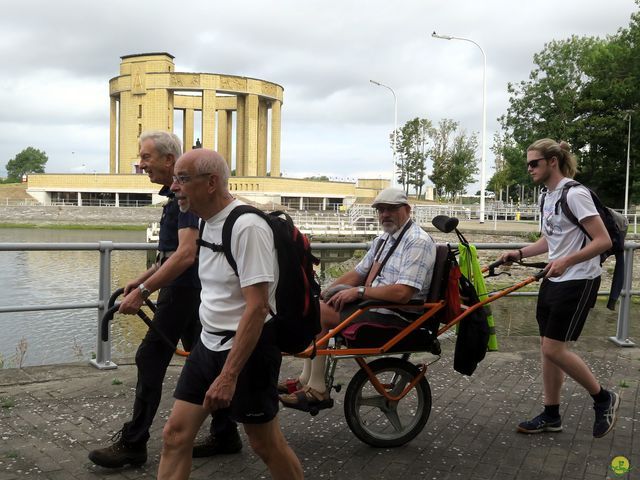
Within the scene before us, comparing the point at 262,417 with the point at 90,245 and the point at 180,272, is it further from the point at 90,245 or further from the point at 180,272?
the point at 90,245

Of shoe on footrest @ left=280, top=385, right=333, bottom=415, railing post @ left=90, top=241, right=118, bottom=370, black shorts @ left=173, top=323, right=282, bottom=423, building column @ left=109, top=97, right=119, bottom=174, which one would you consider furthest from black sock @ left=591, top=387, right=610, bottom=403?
building column @ left=109, top=97, right=119, bottom=174

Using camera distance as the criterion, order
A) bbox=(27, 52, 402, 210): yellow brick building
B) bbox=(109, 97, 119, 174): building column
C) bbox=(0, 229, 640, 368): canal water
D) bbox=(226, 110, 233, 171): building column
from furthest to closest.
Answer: bbox=(226, 110, 233, 171): building column → bbox=(109, 97, 119, 174): building column → bbox=(27, 52, 402, 210): yellow brick building → bbox=(0, 229, 640, 368): canal water

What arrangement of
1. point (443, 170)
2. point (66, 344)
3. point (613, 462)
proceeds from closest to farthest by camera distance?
point (613, 462), point (66, 344), point (443, 170)

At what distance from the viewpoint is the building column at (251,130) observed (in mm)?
81625

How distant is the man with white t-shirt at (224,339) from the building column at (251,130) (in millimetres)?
79948

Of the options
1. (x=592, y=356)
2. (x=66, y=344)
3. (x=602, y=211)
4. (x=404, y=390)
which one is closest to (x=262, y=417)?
(x=404, y=390)

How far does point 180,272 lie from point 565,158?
2582 mm

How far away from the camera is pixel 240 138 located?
85.6 meters

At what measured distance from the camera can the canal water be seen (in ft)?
33.3

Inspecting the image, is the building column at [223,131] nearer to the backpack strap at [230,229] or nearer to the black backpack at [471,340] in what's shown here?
the black backpack at [471,340]

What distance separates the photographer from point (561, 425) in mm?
4715

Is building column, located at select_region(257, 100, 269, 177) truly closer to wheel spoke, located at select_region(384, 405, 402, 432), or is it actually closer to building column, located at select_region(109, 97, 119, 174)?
building column, located at select_region(109, 97, 119, 174)

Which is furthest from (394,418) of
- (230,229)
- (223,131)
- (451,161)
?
(223,131)

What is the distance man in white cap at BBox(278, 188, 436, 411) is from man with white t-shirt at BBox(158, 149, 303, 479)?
1.21 m
